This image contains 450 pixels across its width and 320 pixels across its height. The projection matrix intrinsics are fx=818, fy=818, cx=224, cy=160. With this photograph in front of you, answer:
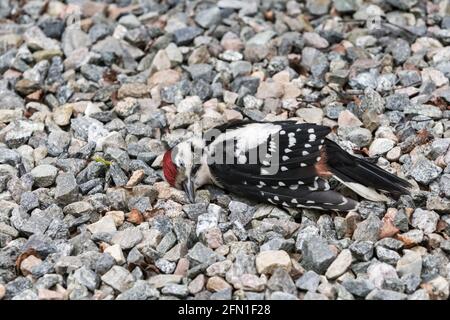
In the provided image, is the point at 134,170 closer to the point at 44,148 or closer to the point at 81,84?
the point at 44,148

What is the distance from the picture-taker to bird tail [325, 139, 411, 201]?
4867 millimetres

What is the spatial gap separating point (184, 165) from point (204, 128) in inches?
24.3

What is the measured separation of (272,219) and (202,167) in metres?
0.66

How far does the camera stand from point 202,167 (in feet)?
17.2

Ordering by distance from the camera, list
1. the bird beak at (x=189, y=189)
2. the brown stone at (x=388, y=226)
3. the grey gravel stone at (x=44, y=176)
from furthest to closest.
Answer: the grey gravel stone at (x=44, y=176)
the bird beak at (x=189, y=189)
the brown stone at (x=388, y=226)

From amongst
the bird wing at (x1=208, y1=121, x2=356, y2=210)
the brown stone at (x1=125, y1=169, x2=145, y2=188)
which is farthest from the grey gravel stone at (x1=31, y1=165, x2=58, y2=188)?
the bird wing at (x1=208, y1=121, x2=356, y2=210)

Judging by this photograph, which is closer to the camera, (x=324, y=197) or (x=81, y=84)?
(x=324, y=197)

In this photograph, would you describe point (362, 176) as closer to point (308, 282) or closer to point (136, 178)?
point (308, 282)

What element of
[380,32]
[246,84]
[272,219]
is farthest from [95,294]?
[380,32]

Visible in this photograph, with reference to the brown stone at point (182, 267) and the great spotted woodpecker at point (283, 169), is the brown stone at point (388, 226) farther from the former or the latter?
the brown stone at point (182, 267)

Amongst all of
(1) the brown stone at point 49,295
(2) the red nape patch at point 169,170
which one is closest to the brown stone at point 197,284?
(1) the brown stone at point 49,295

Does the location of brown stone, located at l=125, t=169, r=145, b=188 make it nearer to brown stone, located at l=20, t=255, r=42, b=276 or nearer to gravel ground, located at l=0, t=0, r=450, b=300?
gravel ground, located at l=0, t=0, r=450, b=300

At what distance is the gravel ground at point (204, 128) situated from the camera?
4.30m

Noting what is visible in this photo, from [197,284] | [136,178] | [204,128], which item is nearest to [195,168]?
[136,178]
